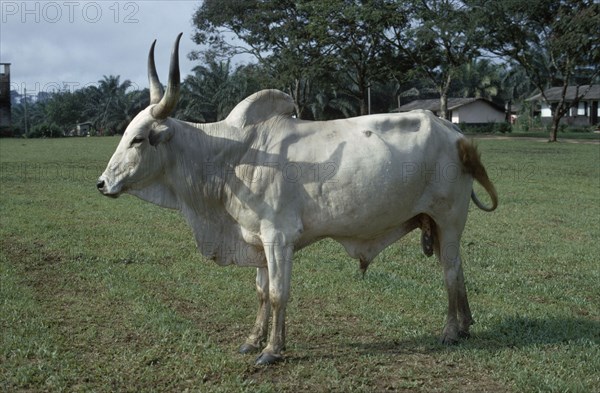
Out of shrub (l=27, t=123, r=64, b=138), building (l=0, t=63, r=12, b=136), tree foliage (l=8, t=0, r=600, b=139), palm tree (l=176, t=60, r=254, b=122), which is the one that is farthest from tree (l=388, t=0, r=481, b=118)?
shrub (l=27, t=123, r=64, b=138)

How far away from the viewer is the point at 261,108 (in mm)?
4906

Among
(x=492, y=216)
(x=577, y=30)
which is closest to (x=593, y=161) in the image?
(x=577, y=30)

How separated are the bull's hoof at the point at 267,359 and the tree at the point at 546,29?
2690cm

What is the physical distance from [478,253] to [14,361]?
5556 mm

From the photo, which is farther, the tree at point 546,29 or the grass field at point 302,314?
the tree at point 546,29

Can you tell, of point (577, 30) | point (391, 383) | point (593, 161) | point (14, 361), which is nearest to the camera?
point (391, 383)

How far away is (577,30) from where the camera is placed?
28.5 m

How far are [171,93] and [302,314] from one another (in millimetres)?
2386

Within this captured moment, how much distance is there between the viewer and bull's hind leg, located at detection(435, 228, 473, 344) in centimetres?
507

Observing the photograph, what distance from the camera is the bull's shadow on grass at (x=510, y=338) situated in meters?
4.98

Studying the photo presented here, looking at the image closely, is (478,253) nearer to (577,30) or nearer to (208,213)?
(208,213)

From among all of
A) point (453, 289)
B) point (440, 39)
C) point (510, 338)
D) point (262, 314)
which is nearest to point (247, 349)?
point (262, 314)

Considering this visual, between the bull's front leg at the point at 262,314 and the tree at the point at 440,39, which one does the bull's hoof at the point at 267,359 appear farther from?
the tree at the point at 440,39

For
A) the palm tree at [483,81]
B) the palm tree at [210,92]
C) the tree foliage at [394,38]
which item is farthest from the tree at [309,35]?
the palm tree at [483,81]
